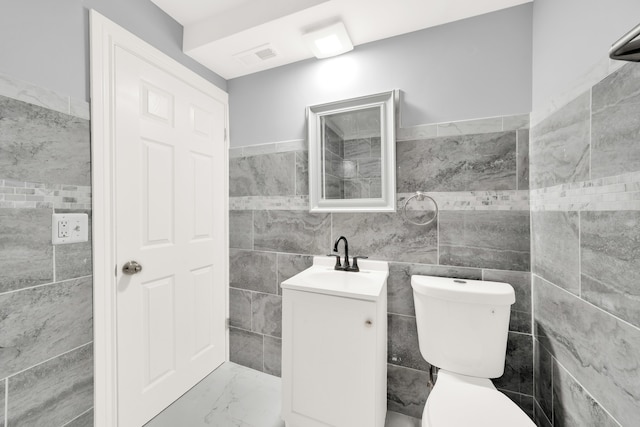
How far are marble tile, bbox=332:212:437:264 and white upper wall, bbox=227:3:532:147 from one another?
584 millimetres

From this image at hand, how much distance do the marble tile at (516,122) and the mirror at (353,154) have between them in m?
0.55

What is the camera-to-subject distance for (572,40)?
0.94m

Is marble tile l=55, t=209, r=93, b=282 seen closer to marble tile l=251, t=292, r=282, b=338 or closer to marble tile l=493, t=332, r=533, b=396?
marble tile l=251, t=292, r=282, b=338

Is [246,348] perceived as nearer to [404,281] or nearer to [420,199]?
[404,281]

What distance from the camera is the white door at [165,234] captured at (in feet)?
4.08

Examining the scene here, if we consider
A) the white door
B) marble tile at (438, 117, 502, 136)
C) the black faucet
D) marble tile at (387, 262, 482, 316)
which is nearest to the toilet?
marble tile at (387, 262, 482, 316)

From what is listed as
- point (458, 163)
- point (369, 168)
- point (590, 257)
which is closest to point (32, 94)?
point (369, 168)

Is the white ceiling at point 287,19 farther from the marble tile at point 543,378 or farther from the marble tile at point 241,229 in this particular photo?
the marble tile at point 543,378

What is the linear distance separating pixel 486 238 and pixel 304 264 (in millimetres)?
1065

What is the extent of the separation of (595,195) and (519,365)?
0.94m

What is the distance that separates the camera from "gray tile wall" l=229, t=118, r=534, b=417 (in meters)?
1.25

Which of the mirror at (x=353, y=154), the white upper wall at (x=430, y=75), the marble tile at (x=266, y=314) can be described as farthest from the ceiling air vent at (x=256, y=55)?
the marble tile at (x=266, y=314)

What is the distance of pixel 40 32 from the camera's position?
967 millimetres

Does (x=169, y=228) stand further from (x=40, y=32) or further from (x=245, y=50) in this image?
(x=245, y=50)
